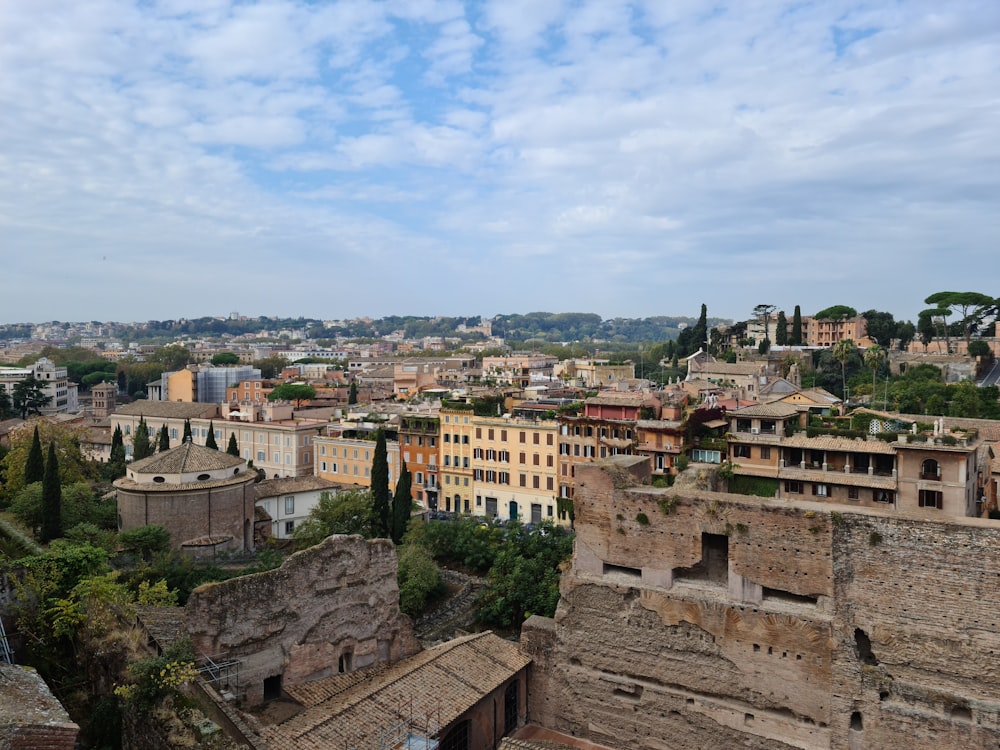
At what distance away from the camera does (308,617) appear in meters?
18.8

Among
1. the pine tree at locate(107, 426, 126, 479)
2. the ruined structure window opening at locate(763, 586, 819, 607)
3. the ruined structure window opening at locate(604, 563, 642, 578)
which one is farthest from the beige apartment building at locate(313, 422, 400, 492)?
the ruined structure window opening at locate(763, 586, 819, 607)

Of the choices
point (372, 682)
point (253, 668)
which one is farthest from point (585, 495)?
point (253, 668)

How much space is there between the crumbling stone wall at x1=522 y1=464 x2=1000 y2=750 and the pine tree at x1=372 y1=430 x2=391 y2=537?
19449mm

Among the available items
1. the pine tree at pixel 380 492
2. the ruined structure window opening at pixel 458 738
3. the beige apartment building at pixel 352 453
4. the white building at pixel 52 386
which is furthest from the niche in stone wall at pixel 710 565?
the white building at pixel 52 386

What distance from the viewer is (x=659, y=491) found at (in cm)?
1919

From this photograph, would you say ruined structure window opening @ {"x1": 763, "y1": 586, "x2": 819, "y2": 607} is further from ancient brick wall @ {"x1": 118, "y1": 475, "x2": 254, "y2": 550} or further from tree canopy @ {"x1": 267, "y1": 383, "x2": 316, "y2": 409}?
tree canopy @ {"x1": 267, "y1": 383, "x2": 316, "y2": 409}

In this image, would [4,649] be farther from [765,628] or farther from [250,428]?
[250,428]

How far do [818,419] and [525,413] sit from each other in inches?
738

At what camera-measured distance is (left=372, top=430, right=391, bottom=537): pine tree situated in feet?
129

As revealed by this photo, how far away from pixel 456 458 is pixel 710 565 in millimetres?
33310

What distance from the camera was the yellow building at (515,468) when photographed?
4738 cm

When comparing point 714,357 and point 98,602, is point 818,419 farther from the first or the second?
point 714,357

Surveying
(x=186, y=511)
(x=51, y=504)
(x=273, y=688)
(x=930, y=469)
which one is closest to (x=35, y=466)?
(x=51, y=504)

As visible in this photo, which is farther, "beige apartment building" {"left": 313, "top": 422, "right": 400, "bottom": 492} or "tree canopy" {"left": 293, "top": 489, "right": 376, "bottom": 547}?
"beige apartment building" {"left": 313, "top": 422, "right": 400, "bottom": 492}
